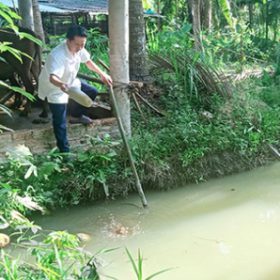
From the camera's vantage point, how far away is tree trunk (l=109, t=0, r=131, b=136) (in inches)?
223

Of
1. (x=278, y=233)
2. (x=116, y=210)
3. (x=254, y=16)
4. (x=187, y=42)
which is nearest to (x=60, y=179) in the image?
(x=116, y=210)

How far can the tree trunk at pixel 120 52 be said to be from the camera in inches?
223

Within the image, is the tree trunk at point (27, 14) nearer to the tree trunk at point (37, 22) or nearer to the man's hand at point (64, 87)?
the tree trunk at point (37, 22)

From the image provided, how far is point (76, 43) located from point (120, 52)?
745mm

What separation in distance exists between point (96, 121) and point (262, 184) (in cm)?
225

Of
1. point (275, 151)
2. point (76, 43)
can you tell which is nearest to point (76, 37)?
point (76, 43)

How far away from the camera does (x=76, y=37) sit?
5.20m

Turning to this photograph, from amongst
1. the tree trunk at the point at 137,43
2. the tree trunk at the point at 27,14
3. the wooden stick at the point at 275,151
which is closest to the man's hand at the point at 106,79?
the tree trunk at the point at 137,43

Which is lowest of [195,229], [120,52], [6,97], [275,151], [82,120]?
[195,229]

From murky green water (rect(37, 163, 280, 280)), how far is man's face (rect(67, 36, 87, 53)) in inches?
69.2

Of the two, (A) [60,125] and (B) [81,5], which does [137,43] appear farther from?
(B) [81,5]

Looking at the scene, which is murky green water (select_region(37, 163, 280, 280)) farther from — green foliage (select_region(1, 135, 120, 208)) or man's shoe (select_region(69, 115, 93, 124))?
man's shoe (select_region(69, 115, 93, 124))

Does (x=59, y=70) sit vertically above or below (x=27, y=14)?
below

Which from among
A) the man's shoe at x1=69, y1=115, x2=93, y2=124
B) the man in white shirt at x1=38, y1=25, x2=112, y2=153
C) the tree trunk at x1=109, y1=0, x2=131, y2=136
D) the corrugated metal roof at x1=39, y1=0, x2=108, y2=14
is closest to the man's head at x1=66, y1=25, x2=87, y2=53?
the man in white shirt at x1=38, y1=25, x2=112, y2=153
